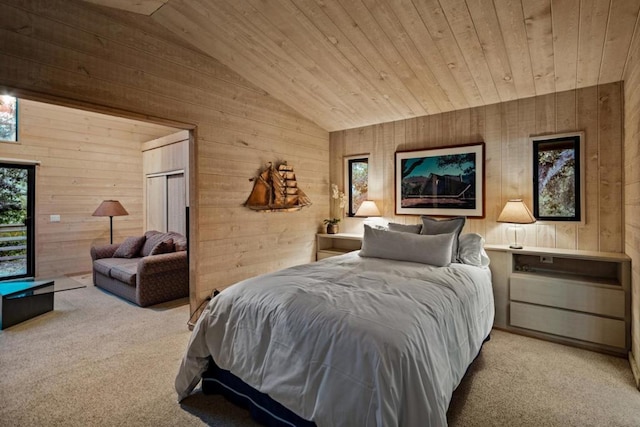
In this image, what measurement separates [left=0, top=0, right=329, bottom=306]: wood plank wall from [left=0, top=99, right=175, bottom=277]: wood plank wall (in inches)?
143

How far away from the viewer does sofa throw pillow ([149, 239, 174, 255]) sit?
4.26 m

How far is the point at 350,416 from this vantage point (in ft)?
4.58

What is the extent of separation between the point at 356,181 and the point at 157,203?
369 centimetres

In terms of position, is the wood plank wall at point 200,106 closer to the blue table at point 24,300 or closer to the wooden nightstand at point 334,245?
the wooden nightstand at point 334,245

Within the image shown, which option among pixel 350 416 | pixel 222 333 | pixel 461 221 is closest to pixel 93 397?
pixel 222 333

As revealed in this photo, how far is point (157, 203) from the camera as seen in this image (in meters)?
5.88

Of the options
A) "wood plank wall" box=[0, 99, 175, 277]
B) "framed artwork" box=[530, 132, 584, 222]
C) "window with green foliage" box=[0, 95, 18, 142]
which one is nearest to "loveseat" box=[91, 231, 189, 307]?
"wood plank wall" box=[0, 99, 175, 277]

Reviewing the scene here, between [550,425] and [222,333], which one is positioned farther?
[222,333]

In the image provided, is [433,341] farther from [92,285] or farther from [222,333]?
[92,285]

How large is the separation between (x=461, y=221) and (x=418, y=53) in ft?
5.54

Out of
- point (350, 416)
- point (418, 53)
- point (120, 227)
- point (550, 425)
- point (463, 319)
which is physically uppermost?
point (418, 53)

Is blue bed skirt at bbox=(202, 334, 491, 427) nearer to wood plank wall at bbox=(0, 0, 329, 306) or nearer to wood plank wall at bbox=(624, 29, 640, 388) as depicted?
wood plank wall at bbox=(0, 0, 329, 306)

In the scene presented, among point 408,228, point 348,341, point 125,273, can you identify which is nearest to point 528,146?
point 408,228

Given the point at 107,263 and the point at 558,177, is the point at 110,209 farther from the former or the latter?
the point at 558,177
